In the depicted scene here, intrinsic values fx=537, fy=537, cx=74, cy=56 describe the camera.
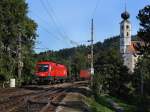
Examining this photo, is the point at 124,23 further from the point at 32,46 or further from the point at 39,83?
the point at 39,83

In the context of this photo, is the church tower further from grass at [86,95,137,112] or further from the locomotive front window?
grass at [86,95,137,112]

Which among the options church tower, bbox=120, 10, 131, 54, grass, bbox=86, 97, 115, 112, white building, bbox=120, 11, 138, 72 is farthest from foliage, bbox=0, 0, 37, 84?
church tower, bbox=120, 10, 131, 54

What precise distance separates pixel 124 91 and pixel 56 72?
41.7ft

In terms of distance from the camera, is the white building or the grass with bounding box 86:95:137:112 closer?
the grass with bounding box 86:95:137:112

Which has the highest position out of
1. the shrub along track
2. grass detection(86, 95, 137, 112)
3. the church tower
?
the church tower

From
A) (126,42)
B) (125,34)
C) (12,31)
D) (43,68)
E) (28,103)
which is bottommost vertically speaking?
(28,103)

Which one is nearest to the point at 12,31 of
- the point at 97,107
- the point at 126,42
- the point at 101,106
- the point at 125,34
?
the point at 101,106

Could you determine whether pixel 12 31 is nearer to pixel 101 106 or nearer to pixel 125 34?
pixel 101 106

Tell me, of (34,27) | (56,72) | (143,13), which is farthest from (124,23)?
(143,13)

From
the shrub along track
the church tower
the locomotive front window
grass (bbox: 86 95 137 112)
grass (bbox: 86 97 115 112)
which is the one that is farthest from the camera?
the church tower

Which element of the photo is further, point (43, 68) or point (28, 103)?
point (43, 68)

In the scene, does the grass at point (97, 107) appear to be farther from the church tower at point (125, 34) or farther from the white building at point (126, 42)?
the church tower at point (125, 34)

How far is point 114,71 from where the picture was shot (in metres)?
75.7

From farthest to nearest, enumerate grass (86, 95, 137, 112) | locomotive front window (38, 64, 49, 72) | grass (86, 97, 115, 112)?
1. locomotive front window (38, 64, 49, 72)
2. grass (86, 95, 137, 112)
3. grass (86, 97, 115, 112)
